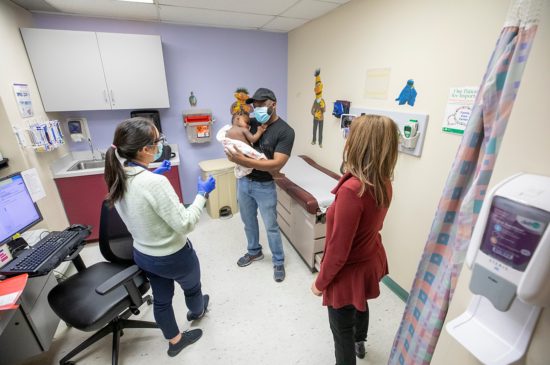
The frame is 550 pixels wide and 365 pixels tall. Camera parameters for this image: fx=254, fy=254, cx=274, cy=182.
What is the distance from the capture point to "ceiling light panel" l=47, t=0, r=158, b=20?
7.21 ft

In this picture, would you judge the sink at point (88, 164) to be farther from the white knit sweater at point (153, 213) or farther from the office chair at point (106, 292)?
the white knit sweater at point (153, 213)

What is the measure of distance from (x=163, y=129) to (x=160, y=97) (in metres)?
0.47

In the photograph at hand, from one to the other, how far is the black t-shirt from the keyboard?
4.08 ft

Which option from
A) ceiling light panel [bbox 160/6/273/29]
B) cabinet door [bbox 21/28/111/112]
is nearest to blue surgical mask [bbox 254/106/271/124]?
ceiling light panel [bbox 160/6/273/29]

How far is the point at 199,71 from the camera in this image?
3.12m

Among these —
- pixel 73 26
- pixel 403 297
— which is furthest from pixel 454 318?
→ pixel 73 26

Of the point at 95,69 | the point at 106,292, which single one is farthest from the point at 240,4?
the point at 106,292

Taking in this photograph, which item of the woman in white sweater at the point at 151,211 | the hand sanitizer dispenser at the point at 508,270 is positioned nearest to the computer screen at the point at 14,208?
the woman in white sweater at the point at 151,211

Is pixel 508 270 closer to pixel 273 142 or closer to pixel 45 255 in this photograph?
pixel 273 142

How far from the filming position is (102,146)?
2994 mm

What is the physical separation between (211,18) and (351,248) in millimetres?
2731

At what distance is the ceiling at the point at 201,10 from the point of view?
7.18ft

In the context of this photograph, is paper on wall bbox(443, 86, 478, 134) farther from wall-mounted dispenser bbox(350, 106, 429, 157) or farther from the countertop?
the countertop

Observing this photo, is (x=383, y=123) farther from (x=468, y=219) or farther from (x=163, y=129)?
(x=163, y=129)
